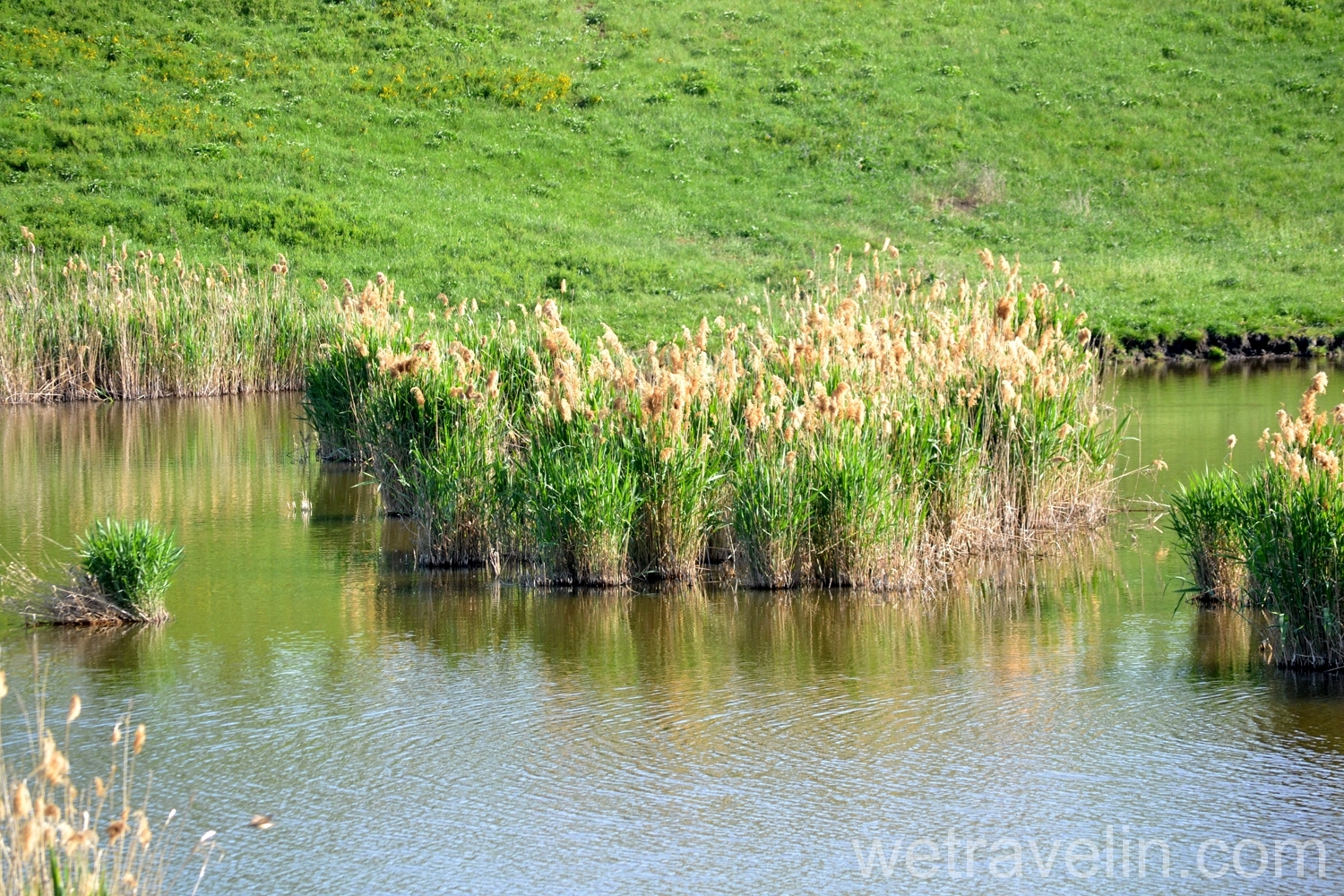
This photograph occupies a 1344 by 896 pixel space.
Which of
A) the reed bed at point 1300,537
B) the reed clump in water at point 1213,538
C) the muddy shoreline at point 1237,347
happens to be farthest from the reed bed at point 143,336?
the reed bed at point 1300,537

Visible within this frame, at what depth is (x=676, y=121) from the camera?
37.4m

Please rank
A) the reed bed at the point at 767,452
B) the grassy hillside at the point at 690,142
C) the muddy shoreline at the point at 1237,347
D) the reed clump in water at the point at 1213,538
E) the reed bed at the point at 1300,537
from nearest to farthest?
the reed bed at the point at 1300,537 → the reed clump in water at the point at 1213,538 → the reed bed at the point at 767,452 → the muddy shoreline at the point at 1237,347 → the grassy hillside at the point at 690,142

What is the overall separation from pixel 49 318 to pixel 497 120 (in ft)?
57.1

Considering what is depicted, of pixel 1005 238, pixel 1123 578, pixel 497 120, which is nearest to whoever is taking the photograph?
pixel 1123 578

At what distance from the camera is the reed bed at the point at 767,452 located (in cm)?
984

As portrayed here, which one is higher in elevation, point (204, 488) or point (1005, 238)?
point (1005, 238)

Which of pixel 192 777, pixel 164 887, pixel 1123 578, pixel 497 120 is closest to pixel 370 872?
pixel 164 887

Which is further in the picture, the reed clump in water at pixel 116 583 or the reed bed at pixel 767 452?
the reed bed at pixel 767 452

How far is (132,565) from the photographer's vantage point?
9188mm

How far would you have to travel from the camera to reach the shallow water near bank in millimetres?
5672

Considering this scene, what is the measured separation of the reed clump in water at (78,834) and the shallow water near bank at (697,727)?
0.18m

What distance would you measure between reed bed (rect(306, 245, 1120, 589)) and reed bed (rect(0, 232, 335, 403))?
32.0ft

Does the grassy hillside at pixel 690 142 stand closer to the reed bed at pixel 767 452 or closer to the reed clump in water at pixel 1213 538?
the reed bed at pixel 767 452

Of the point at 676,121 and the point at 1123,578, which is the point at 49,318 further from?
the point at 676,121
